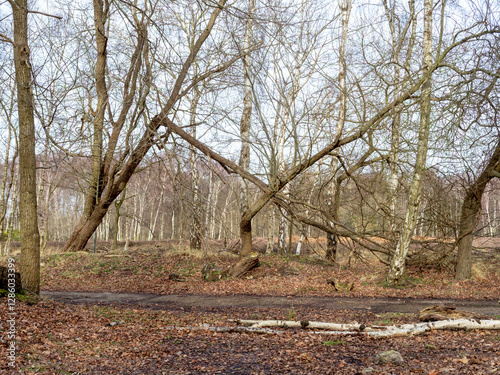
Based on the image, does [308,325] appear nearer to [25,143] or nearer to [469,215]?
[25,143]

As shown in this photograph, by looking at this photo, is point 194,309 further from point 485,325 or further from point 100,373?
point 485,325

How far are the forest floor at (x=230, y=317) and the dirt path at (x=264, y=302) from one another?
0.03 meters

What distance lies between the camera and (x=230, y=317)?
26.9 feet

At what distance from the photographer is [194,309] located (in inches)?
375

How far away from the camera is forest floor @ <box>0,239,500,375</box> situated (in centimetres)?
471

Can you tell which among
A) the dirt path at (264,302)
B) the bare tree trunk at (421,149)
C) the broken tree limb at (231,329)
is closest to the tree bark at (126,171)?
the dirt path at (264,302)

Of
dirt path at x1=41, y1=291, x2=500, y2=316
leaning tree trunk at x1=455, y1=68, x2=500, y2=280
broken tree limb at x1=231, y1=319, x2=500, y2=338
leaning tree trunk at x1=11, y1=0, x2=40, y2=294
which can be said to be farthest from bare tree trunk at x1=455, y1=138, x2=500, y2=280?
leaning tree trunk at x1=11, y1=0, x2=40, y2=294

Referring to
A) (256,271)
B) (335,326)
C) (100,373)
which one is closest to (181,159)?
(256,271)

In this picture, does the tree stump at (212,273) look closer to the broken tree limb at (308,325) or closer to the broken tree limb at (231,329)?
the broken tree limb at (308,325)

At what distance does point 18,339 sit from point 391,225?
37.3ft

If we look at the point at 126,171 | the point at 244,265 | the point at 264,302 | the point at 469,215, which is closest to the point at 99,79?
the point at 126,171

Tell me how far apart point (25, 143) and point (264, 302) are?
6565 millimetres

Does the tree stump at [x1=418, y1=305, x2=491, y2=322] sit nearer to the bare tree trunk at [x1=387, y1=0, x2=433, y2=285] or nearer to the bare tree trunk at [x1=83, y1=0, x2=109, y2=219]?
the bare tree trunk at [x1=387, y1=0, x2=433, y2=285]

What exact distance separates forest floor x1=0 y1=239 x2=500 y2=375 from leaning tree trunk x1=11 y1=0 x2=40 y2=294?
3.42 ft
